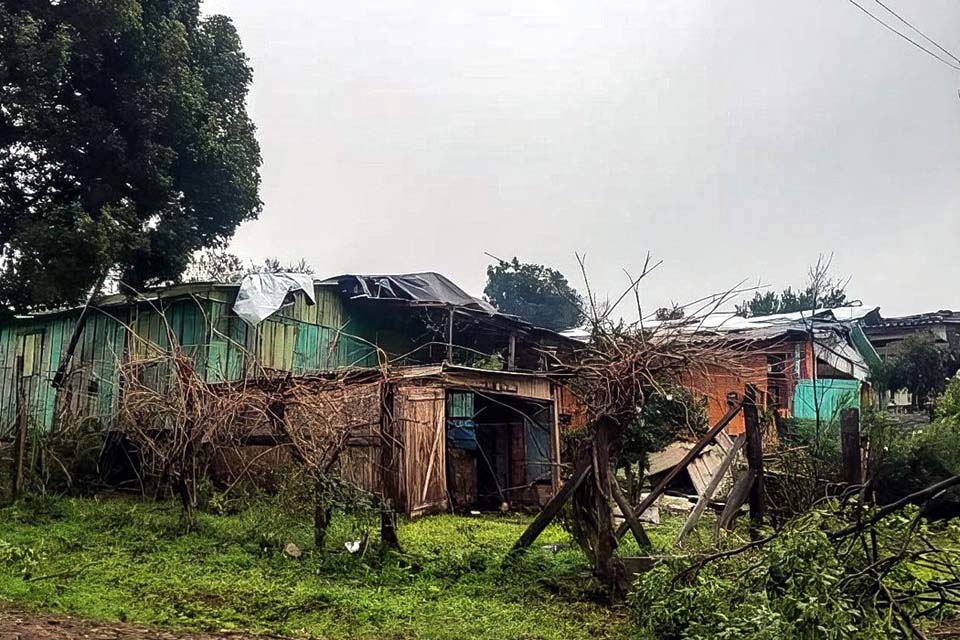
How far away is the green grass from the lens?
19.3 ft

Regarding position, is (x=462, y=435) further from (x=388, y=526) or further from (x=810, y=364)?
(x=810, y=364)

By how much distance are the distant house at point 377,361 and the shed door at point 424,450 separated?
28 mm

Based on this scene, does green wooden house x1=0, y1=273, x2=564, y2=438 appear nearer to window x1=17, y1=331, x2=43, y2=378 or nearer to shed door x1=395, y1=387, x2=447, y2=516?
window x1=17, y1=331, x2=43, y2=378

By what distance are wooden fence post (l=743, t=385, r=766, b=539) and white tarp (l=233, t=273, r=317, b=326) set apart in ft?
31.6

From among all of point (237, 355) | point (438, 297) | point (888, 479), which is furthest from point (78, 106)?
point (888, 479)

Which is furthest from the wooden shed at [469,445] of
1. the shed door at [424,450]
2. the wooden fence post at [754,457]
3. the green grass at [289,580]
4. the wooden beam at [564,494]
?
the wooden fence post at [754,457]

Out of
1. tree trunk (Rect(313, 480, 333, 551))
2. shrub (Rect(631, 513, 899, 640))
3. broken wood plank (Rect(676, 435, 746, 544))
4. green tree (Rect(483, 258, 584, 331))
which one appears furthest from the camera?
green tree (Rect(483, 258, 584, 331))

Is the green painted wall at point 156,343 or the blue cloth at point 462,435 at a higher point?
the green painted wall at point 156,343

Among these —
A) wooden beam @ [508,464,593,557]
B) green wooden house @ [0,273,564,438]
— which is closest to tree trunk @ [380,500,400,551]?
wooden beam @ [508,464,593,557]

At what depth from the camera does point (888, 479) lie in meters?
12.1

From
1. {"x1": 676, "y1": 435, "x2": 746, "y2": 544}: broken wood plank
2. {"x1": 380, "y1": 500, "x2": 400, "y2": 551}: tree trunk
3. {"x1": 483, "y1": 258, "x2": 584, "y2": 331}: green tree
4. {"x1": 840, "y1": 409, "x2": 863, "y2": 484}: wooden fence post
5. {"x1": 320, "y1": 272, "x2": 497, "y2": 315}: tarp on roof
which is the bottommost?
{"x1": 380, "y1": 500, "x2": 400, "y2": 551}: tree trunk

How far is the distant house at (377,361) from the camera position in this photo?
1184cm

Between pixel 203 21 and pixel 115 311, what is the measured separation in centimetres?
656

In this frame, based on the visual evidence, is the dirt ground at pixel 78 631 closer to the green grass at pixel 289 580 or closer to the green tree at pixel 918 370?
the green grass at pixel 289 580
